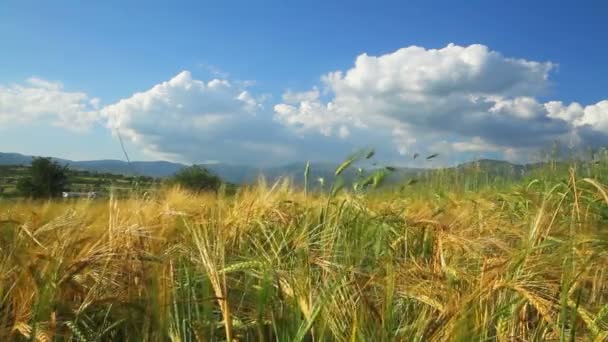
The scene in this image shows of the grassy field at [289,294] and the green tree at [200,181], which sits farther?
the green tree at [200,181]

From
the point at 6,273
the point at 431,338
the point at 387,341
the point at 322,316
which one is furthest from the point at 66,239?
the point at 431,338

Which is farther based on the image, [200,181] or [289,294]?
[200,181]

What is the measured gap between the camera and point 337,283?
4.86 ft

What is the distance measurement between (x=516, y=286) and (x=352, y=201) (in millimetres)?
1642

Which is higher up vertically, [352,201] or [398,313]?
[352,201]

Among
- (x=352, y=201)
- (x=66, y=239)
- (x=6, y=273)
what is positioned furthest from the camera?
(x=352, y=201)

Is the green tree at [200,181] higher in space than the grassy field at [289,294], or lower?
higher

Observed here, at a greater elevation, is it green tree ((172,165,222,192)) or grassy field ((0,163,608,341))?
green tree ((172,165,222,192))

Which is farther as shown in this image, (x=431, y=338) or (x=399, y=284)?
(x=399, y=284)

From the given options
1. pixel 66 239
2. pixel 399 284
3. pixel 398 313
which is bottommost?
pixel 398 313

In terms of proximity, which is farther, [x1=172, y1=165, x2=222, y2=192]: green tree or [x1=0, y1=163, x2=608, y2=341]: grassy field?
[x1=172, y1=165, x2=222, y2=192]: green tree

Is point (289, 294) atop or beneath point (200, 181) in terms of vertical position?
beneath

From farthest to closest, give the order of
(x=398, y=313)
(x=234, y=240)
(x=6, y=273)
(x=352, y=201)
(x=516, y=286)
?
(x=352, y=201)
(x=234, y=240)
(x=398, y=313)
(x=6, y=273)
(x=516, y=286)

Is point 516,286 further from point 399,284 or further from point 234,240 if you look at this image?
point 234,240
